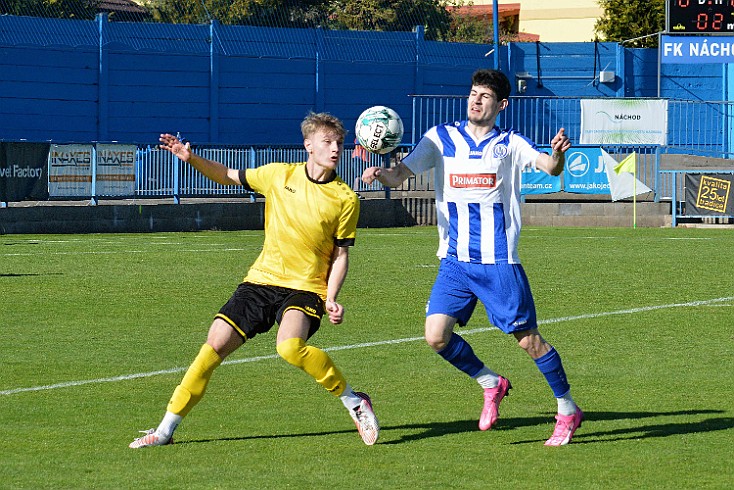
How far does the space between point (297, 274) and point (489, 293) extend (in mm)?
1045

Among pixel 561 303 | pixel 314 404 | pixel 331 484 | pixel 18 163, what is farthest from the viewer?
pixel 18 163

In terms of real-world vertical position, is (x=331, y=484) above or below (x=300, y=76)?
below

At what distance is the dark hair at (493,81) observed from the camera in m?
7.78

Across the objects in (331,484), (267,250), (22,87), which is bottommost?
(331,484)

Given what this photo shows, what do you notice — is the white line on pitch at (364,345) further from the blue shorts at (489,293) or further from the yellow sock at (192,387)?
the blue shorts at (489,293)

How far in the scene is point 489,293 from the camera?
25.6 feet

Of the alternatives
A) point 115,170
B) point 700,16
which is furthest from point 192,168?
point 700,16

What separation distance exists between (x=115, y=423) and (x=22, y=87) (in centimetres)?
2907

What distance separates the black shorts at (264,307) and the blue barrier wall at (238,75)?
1144 inches

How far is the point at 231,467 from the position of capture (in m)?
6.95

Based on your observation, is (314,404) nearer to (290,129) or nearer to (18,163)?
(18,163)

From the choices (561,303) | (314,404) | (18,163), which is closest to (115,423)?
(314,404)

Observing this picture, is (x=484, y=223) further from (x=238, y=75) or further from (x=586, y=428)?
(x=238, y=75)

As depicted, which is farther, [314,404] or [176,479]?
[314,404]
